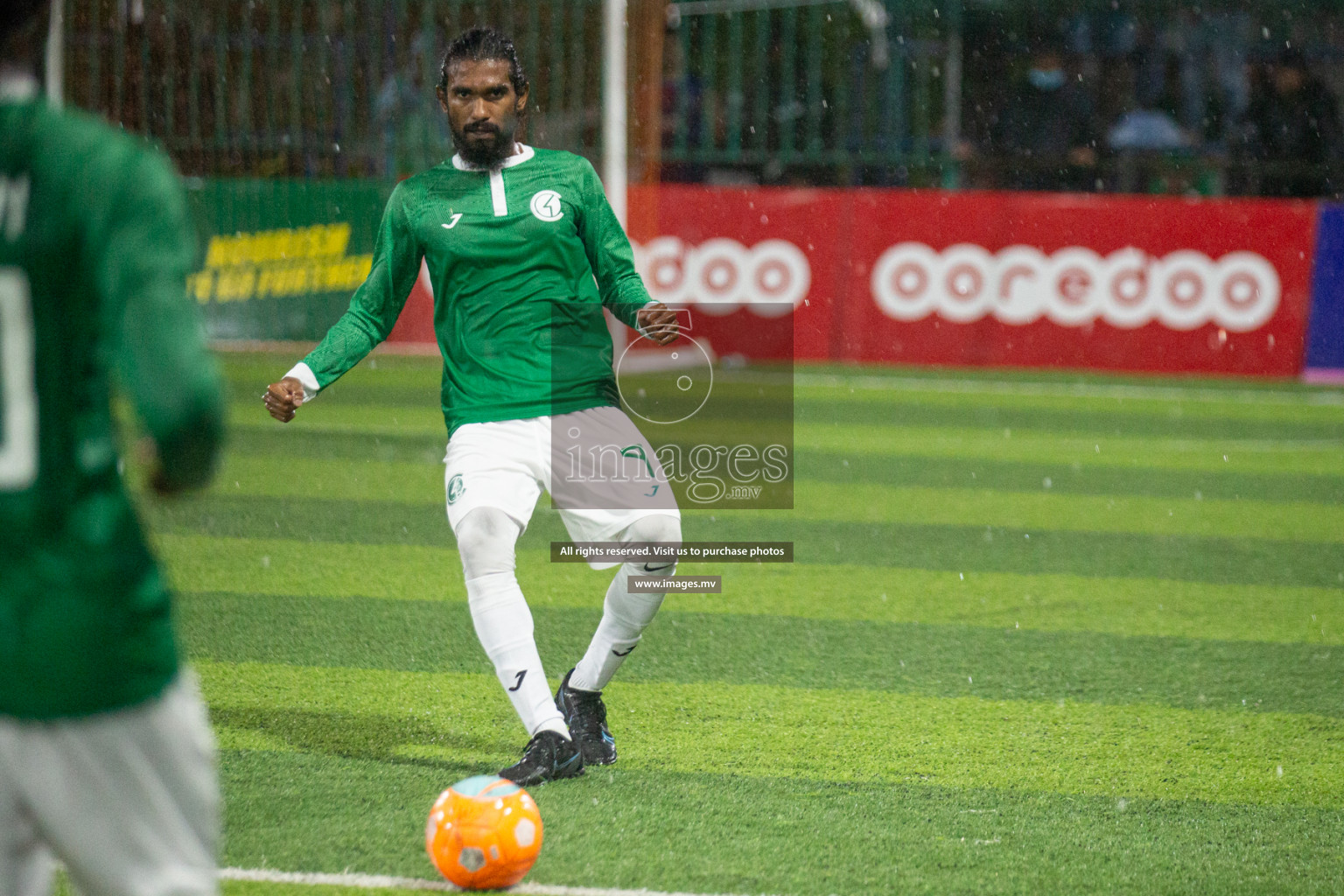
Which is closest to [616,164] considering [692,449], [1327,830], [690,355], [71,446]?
[690,355]

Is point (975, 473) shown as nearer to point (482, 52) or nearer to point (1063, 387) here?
point (1063, 387)

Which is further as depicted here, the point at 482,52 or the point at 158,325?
the point at 482,52

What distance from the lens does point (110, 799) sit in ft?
6.13

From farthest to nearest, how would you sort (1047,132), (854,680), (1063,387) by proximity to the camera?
(1047,132) < (1063,387) < (854,680)

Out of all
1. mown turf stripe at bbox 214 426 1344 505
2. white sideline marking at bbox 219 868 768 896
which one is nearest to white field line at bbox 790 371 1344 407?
mown turf stripe at bbox 214 426 1344 505

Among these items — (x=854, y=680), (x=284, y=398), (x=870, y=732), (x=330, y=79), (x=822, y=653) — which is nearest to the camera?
(x=284, y=398)

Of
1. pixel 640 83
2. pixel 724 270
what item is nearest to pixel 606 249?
pixel 724 270

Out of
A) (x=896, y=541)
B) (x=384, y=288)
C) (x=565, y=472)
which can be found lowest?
(x=896, y=541)

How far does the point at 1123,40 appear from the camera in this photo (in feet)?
62.1

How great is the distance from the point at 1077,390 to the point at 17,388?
45.2 feet

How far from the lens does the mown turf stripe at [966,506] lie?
27.9 ft

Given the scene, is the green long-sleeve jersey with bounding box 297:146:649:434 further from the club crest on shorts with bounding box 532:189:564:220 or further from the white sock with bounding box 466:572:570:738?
the white sock with bounding box 466:572:570:738

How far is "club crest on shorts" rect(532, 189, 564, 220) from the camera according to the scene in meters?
4.14

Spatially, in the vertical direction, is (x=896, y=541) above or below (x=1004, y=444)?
above
